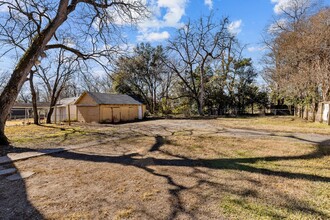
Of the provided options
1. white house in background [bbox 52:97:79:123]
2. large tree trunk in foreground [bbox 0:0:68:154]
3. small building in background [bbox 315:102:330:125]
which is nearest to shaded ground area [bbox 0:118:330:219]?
large tree trunk in foreground [bbox 0:0:68:154]

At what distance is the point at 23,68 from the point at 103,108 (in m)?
11.5

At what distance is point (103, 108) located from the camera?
19.2 m

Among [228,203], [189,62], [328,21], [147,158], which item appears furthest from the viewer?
[189,62]

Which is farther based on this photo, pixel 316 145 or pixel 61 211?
pixel 316 145

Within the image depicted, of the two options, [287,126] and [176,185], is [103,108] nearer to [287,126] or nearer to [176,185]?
[287,126]

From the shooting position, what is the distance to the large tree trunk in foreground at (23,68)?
24.9 feet

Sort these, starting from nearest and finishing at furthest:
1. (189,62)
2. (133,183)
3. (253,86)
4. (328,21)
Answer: (133,183), (328,21), (189,62), (253,86)

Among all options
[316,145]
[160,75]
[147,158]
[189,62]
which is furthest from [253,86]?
[147,158]

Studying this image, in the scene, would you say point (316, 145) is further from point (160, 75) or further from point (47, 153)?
point (160, 75)

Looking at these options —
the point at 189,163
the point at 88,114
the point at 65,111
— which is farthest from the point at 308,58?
the point at 65,111

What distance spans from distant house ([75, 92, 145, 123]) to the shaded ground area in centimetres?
1323

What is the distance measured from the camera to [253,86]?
28922 mm

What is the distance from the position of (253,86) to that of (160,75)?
12.9m

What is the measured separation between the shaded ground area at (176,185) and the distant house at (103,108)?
1323 centimetres
